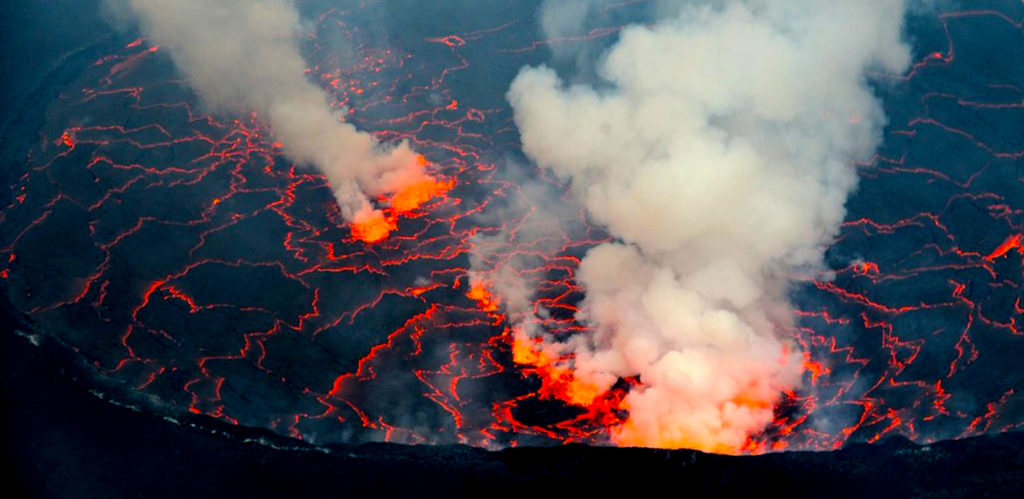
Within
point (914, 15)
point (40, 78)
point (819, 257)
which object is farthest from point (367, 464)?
point (914, 15)

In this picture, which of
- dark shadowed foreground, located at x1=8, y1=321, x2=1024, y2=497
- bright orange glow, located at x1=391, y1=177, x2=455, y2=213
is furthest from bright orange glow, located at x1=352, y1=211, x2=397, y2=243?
dark shadowed foreground, located at x1=8, y1=321, x2=1024, y2=497

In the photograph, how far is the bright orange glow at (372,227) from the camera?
682 inches

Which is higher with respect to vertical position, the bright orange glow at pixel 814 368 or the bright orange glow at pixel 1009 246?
the bright orange glow at pixel 1009 246

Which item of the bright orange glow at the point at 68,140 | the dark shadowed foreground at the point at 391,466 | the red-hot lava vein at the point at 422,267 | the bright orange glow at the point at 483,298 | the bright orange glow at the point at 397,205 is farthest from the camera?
the bright orange glow at the point at 68,140

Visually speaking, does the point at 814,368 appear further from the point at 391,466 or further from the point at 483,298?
the point at 391,466

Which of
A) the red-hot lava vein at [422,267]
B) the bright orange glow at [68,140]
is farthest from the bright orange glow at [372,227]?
the bright orange glow at [68,140]

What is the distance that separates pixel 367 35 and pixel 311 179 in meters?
5.57

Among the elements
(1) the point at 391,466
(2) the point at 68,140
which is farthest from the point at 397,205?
(2) the point at 68,140

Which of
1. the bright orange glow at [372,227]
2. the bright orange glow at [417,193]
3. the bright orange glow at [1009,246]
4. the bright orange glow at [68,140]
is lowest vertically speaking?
the bright orange glow at [372,227]

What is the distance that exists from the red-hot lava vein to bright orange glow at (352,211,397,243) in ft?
0.66

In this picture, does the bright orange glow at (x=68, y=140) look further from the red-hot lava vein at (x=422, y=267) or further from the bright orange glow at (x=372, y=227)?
the bright orange glow at (x=372, y=227)

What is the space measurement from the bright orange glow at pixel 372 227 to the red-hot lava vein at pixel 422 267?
20 centimetres

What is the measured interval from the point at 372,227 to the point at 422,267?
1604mm

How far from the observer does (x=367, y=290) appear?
16047mm
